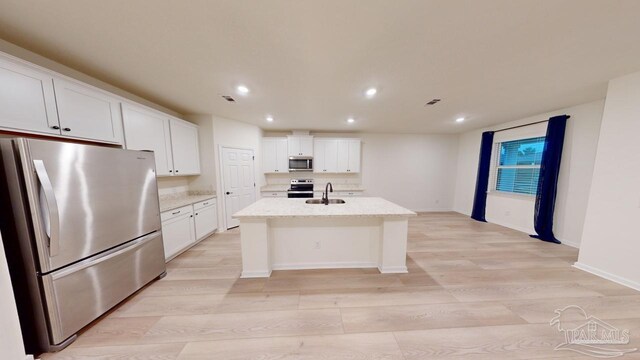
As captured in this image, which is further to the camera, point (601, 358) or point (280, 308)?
point (280, 308)

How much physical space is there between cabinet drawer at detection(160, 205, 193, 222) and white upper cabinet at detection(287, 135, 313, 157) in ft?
8.60

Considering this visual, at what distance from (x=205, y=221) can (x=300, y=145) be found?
9.03ft

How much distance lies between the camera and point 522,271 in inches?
96.7

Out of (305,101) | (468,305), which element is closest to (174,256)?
(305,101)

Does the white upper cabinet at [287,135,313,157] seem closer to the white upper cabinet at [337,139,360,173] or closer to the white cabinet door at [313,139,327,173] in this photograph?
the white cabinet door at [313,139,327,173]

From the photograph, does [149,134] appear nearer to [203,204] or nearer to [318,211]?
[203,204]

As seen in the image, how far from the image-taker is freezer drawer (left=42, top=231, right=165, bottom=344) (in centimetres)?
140

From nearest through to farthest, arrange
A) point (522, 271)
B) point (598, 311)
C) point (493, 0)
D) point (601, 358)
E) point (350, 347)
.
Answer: point (493, 0) < point (601, 358) < point (350, 347) < point (598, 311) < point (522, 271)

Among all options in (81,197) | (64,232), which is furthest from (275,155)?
(64,232)

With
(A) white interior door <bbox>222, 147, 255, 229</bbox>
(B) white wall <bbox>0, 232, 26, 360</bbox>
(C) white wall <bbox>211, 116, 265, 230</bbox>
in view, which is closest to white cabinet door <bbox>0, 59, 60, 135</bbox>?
(B) white wall <bbox>0, 232, 26, 360</bbox>

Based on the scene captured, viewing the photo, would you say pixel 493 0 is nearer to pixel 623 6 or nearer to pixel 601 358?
pixel 623 6

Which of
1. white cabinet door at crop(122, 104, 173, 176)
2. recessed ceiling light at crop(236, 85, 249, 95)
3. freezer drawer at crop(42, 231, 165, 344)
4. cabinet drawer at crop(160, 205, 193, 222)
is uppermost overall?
recessed ceiling light at crop(236, 85, 249, 95)

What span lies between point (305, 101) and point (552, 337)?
3561 millimetres

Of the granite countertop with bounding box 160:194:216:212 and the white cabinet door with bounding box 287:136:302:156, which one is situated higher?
the white cabinet door with bounding box 287:136:302:156
